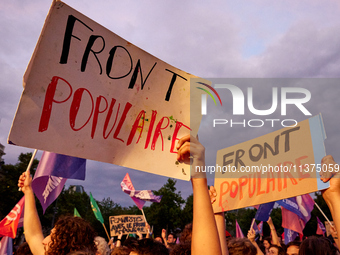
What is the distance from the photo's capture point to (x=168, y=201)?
42.4 meters

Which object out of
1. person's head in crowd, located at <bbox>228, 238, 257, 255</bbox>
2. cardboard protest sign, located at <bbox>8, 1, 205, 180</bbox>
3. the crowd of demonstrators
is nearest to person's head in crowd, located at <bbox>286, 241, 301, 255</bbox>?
the crowd of demonstrators

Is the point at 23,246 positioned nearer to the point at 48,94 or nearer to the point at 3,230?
the point at 3,230

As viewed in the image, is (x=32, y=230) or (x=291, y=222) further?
(x=291, y=222)

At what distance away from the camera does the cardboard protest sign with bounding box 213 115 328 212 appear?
10.6 ft

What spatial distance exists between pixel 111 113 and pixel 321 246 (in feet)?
8.45

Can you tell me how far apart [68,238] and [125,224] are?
390 inches

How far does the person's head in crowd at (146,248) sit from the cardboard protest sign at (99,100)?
0.98 m

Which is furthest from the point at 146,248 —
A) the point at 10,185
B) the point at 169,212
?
the point at 169,212

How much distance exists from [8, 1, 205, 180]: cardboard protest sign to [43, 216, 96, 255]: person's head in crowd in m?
0.92

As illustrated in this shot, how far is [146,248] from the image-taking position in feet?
9.62

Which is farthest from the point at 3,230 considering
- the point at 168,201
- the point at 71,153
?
the point at 168,201

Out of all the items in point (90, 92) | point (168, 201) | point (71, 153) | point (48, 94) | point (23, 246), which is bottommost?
point (23, 246)

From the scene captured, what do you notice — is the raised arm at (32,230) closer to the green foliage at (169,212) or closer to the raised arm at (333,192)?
the raised arm at (333,192)

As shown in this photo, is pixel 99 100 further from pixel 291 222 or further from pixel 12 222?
pixel 291 222
